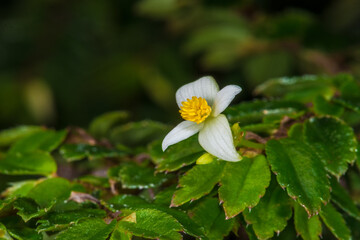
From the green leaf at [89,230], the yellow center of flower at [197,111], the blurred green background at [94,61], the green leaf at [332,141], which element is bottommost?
the blurred green background at [94,61]

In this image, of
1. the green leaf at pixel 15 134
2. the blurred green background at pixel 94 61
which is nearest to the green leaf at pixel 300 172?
the green leaf at pixel 15 134

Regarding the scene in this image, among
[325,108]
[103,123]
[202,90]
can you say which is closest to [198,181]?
[202,90]

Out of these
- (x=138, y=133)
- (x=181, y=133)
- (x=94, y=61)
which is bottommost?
(x=94, y=61)

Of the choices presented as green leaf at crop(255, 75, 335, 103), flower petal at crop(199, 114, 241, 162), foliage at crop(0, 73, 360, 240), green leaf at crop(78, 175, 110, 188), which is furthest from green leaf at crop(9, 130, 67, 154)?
green leaf at crop(255, 75, 335, 103)

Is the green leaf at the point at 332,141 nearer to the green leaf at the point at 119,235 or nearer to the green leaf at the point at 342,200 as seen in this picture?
the green leaf at the point at 342,200

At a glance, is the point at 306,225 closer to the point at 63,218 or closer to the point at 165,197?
the point at 165,197

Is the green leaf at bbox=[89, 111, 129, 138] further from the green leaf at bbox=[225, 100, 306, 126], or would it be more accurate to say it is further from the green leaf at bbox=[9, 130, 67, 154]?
the green leaf at bbox=[225, 100, 306, 126]
